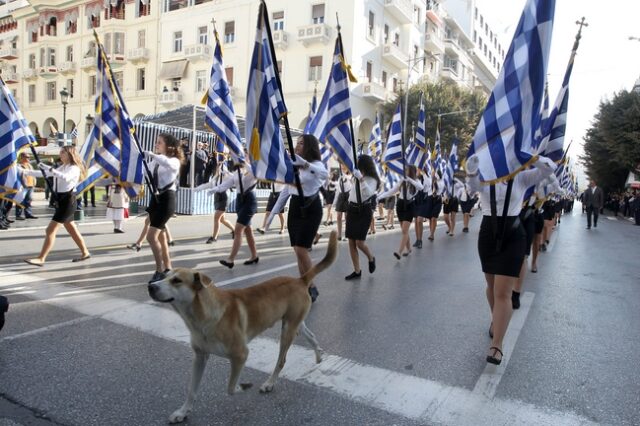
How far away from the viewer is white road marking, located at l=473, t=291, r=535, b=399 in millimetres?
3664

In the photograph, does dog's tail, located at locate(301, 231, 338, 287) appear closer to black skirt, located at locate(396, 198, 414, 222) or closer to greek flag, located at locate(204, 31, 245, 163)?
greek flag, located at locate(204, 31, 245, 163)

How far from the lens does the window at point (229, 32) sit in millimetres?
37294

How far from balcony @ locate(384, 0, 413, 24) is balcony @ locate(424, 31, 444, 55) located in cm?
529

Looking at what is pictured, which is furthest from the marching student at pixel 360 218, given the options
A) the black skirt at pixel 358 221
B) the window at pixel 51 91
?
the window at pixel 51 91

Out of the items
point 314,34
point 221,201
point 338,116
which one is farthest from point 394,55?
point 338,116

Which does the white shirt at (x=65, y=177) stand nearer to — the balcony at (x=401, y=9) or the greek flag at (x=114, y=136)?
the greek flag at (x=114, y=136)

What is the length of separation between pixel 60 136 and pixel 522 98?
26.3 metres

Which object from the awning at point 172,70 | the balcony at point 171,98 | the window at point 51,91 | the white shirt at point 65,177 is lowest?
the white shirt at point 65,177

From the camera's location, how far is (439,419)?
3135mm

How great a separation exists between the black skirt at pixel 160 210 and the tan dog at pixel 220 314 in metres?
3.73

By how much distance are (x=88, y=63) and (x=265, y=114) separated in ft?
147

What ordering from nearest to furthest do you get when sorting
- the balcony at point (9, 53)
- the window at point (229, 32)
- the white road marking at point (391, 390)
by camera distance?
the white road marking at point (391, 390), the window at point (229, 32), the balcony at point (9, 53)

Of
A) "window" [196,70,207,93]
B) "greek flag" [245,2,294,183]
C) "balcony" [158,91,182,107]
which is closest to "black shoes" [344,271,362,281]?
A: "greek flag" [245,2,294,183]

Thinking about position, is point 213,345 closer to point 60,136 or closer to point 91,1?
point 60,136
